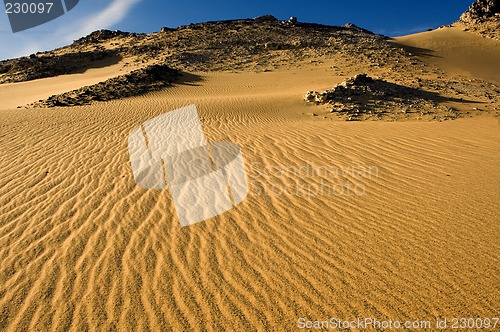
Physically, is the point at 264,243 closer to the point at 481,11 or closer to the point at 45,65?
the point at 45,65

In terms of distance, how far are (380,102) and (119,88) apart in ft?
45.1

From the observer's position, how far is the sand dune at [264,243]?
2.88 meters

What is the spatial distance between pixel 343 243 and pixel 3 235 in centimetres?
454

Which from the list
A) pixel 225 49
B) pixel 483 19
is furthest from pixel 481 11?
pixel 225 49

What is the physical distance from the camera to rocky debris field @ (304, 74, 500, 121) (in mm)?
11492

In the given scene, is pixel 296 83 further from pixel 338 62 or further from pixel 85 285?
pixel 85 285

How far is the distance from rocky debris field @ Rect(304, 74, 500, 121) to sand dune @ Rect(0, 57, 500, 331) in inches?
160

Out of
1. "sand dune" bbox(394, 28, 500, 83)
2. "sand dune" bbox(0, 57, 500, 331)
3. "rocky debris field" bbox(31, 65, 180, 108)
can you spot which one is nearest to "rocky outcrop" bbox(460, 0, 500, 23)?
"sand dune" bbox(394, 28, 500, 83)

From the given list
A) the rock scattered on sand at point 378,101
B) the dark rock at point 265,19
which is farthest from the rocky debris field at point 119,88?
the dark rock at point 265,19

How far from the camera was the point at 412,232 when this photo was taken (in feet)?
12.9

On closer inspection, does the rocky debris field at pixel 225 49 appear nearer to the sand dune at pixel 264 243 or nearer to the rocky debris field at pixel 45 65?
the rocky debris field at pixel 45 65

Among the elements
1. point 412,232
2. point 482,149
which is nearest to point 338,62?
point 482,149
